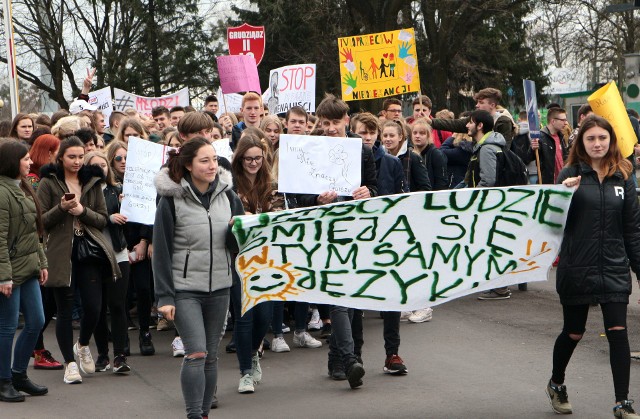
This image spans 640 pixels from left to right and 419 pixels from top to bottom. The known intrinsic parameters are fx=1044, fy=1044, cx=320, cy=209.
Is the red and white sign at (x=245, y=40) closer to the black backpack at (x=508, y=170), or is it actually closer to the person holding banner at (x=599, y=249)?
the black backpack at (x=508, y=170)


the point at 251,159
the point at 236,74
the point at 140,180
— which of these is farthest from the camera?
the point at 236,74

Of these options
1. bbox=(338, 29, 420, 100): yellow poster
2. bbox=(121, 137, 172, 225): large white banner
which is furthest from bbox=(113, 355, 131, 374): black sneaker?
bbox=(338, 29, 420, 100): yellow poster

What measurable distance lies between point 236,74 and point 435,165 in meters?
4.15

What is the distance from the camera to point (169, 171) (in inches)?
239

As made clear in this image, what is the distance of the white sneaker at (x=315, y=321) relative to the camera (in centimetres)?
966

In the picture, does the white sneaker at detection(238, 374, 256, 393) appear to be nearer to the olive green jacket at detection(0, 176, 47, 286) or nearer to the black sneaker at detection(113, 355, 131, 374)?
the black sneaker at detection(113, 355, 131, 374)

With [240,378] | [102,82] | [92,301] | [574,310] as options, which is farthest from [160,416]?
[102,82]

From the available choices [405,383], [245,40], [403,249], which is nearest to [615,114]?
[403,249]

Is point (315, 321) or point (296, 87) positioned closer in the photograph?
point (315, 321)

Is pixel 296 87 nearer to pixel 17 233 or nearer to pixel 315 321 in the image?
pixel 315 321

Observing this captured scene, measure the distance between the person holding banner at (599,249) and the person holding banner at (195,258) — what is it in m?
2.04

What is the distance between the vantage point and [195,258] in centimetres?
593

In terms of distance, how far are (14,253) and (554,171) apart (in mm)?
7731

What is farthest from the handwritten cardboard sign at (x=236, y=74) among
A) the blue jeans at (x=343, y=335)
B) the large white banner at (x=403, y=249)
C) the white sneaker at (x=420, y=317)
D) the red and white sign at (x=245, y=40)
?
the large white banner at (x=403, y=249)
